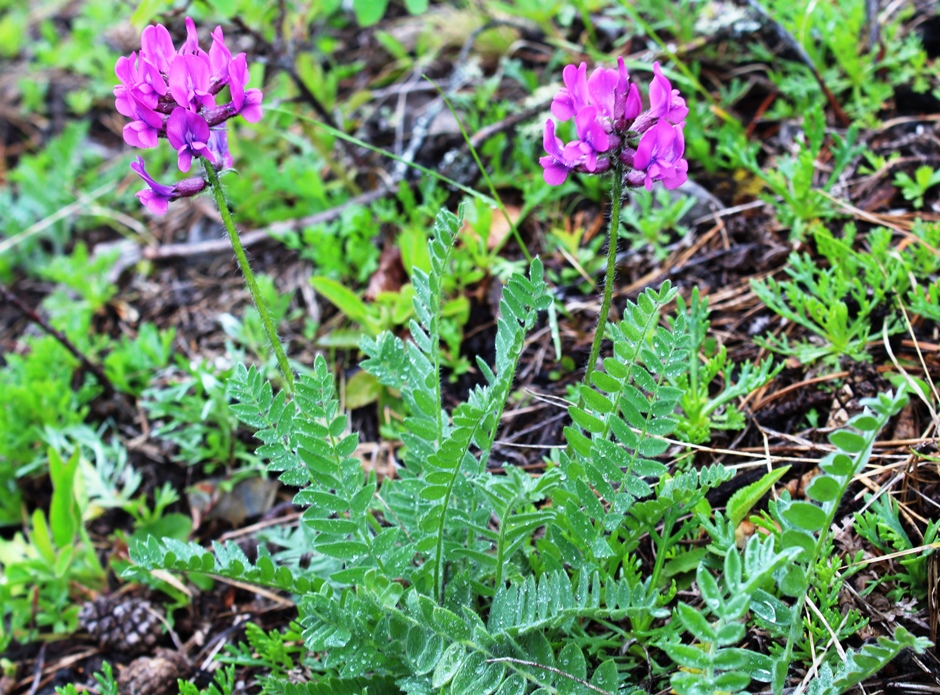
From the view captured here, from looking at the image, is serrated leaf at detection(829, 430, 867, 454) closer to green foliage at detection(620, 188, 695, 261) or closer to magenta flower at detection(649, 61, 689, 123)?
magenta flower at detection(649, 61, 689, 123)

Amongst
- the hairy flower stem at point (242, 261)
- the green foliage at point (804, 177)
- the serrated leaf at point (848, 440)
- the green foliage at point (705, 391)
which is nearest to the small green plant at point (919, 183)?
the green foliage at point (804, 177)

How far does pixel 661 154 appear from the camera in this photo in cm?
174

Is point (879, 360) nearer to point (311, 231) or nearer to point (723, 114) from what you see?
point (723, 114)

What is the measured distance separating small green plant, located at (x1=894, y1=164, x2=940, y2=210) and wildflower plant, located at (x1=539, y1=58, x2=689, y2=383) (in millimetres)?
1433

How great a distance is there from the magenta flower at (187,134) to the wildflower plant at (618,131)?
2.57ft

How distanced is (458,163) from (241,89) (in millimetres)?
1798

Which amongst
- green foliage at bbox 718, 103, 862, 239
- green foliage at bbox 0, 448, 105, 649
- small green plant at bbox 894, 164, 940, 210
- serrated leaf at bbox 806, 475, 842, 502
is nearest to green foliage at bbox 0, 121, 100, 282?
green foliage at bbox 0, 448, 105, 649

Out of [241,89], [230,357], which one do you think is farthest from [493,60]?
[241,89]

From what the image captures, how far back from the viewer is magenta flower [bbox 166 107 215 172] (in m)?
1.77

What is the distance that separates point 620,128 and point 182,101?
991 mm

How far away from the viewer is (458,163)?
3.57 m

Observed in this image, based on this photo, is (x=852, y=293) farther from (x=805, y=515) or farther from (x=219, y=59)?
(x=219, y=59)

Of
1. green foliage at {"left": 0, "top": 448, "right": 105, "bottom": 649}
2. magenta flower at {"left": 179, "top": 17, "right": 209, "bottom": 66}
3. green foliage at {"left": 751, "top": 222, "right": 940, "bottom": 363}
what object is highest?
magenta flower at {"left": 179, "top": 17, "right": 209, "bottom": 66}

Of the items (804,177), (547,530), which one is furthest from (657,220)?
(547,530)
